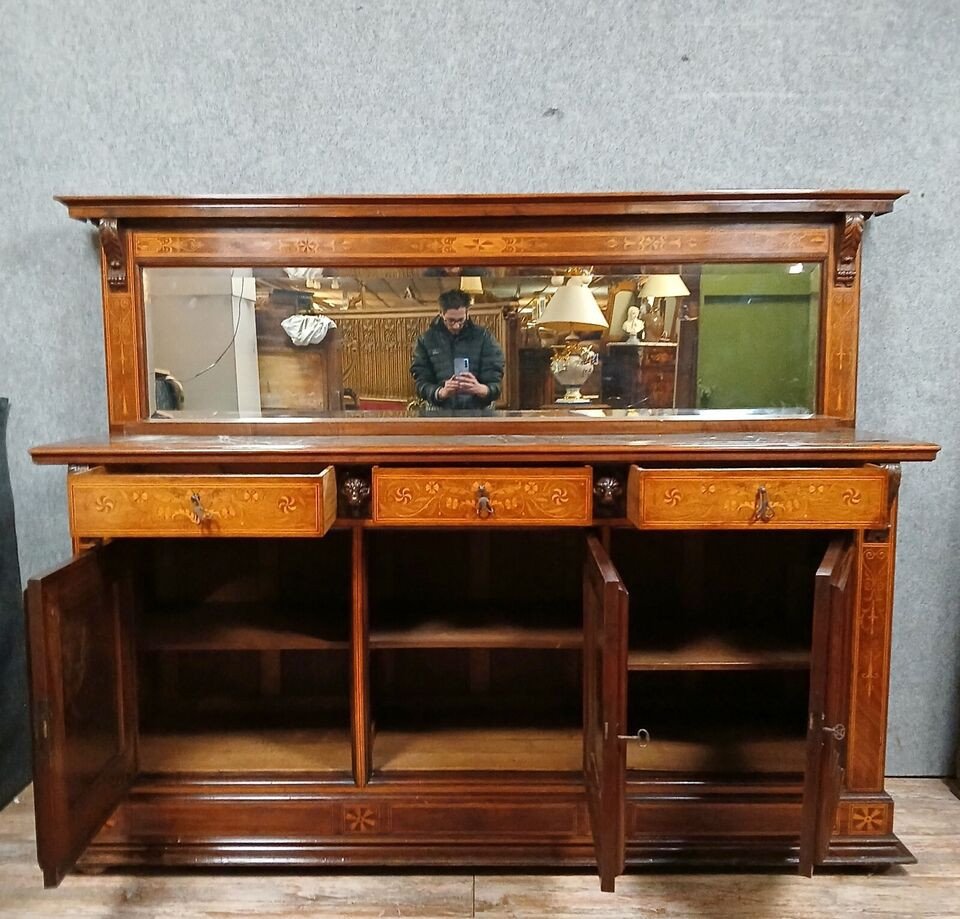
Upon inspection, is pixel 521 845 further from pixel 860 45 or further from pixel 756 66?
pixel 860 45

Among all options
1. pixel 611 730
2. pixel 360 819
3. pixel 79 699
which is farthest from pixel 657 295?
Result: pixel 79 699

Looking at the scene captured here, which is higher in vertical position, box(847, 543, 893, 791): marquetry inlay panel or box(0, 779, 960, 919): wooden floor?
box(847, 543, 893, 791): marquetry inlay panel

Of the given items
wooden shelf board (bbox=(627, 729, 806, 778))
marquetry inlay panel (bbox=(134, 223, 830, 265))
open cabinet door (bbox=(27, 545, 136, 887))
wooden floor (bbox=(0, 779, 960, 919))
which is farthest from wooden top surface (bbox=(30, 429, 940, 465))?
wooden floor (bbox=(0, 779, 960, 919))

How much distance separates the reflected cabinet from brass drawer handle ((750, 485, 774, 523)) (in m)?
0.01

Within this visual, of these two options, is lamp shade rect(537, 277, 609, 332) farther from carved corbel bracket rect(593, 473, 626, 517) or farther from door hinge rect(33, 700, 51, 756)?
door hinge rect(33, 700, 51, 756)

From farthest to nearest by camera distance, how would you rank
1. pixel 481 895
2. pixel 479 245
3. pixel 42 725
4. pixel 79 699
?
pixel 479 245, pixel 481 895, pixel 79 699, pixel 42 725

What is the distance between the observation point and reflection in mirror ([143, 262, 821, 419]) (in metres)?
1.74

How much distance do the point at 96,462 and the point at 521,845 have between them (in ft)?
4.09

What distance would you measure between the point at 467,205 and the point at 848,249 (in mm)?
940

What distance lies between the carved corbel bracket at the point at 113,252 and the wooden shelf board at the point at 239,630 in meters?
0.86

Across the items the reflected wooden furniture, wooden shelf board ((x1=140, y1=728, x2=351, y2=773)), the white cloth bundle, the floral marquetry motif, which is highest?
the white cloth bundle

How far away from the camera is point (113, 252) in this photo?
1680mm

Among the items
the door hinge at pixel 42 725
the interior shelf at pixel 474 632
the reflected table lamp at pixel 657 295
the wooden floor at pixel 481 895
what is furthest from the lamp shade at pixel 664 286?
the door hinge at pixel 42 725

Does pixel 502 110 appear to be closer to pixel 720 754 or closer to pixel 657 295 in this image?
pixel 657 295
